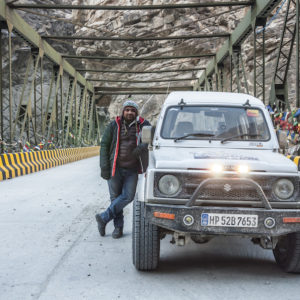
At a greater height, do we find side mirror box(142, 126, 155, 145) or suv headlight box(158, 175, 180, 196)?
side mirror box(142, 126, 155, 145)

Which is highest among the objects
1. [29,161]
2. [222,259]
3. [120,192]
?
[120,192]

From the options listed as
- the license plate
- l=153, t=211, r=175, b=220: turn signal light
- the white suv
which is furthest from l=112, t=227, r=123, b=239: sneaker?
the license plate

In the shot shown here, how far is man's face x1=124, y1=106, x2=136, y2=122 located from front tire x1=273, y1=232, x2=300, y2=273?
7.28ft

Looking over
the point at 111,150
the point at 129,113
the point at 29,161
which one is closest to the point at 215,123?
the point at 129,113

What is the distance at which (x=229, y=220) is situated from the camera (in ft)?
11.5

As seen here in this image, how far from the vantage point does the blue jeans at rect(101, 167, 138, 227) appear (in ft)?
17.0

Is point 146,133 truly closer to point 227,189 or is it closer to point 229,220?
point 227,189

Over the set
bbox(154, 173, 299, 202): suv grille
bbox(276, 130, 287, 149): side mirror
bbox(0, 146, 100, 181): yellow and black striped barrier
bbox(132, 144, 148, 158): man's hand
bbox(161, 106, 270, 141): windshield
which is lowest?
bbox(0, 146, 100, 181): yellow and black striped barrier

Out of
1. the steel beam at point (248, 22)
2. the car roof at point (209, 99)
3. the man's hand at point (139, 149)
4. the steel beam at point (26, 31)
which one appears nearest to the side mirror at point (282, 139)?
the car roof at point (209, 99)

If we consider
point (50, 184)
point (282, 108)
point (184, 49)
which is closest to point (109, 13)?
point (184, 49)

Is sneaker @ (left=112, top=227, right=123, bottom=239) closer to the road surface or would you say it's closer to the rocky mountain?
the road surface

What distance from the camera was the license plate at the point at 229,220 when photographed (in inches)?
137

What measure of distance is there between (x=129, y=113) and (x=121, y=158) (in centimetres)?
55

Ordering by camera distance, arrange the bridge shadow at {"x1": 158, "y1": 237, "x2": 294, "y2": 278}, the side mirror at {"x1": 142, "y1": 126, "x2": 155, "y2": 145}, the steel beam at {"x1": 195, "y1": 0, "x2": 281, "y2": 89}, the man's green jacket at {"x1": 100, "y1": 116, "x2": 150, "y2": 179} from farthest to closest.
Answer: the steel beam at {"x1": 195, "y1": 0, "x2": 281, "y2": 89} < the man's green jacket at {"x1": 100, "y1": 116, "x2": 150, "y2": 179} < the side mirror at {"x1": 142, "y1": 126, "x2": 155, "y2": 145} < the bridge shadow at {"x1": 158, "y1": 237, "x2": 294, "y2": 278}
